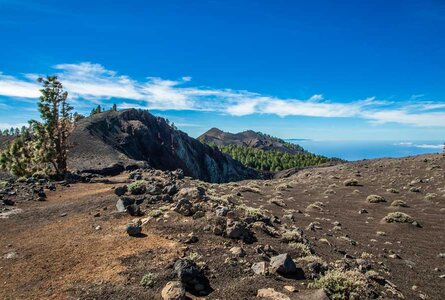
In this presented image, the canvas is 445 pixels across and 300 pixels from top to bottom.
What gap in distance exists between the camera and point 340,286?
466 inches

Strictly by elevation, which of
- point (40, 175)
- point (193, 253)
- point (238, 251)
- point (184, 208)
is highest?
point (184, 208)

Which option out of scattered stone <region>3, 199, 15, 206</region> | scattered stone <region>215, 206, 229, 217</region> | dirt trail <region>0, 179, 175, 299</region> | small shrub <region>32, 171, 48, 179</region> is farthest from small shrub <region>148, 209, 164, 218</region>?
small shrub <region>32, 171, 48, 179</region>

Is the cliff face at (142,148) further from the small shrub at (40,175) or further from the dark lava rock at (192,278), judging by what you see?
the dark lava rock at (192,278)

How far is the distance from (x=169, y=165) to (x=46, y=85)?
84.3m

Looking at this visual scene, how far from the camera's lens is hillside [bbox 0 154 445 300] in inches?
459

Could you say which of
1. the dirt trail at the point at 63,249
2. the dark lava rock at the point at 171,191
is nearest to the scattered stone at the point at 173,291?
the dirt trail at the point at 63,249

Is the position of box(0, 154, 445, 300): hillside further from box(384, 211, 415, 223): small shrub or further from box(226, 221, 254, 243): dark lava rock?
box(384, 211, 415, 223): small shrub

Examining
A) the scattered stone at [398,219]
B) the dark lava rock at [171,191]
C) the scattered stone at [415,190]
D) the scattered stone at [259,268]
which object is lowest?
the scattered stone at [398,219]

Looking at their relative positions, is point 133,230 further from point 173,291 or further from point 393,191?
point 393,191

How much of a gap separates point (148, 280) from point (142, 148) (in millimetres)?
108054

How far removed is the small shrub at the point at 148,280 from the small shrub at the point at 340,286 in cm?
548

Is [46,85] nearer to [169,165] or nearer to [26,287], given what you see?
[26,287]

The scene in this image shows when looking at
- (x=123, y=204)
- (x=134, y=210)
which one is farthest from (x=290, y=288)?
(x=123, y=204)

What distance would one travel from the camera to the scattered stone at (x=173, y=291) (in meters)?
10.6
